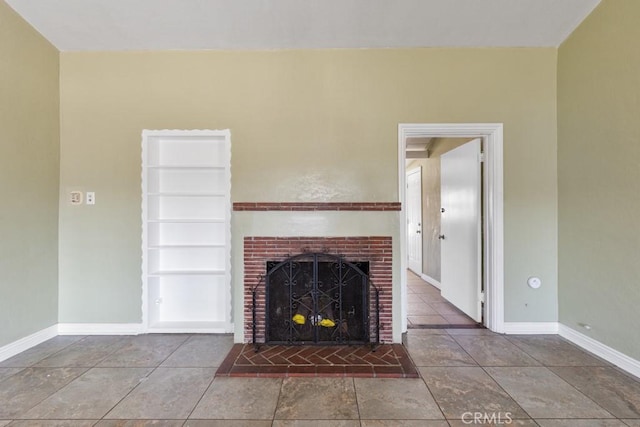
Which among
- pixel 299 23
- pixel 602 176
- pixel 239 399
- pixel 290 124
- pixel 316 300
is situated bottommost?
pixel 239 399

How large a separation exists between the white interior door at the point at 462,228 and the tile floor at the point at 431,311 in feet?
0.29

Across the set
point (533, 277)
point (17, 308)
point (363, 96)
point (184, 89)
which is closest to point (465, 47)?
point (363, 96)

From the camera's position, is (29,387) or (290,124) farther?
(290,124)

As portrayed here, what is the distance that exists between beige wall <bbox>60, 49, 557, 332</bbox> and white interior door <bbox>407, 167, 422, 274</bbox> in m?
2.53

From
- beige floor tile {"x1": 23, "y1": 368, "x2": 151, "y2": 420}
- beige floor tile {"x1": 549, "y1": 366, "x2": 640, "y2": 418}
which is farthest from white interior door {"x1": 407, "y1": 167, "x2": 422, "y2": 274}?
beige floor tile {"x1": 23, "y1": 368, "x2": 151, "y2": 420}

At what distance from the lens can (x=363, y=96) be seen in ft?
9.23

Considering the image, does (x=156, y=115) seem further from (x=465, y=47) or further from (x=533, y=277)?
(x=533, y=277)

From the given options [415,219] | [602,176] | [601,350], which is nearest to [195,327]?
[601,350]

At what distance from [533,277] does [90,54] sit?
4.78 meters

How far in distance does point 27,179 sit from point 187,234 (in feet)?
Answer: 4.42

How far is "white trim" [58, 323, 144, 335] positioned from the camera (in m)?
2.81

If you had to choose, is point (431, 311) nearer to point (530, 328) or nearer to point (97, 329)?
point (530, 328)

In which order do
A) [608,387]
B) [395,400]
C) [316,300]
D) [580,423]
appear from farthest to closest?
[316,300] → [608,387] → [395,400] → [580,423]

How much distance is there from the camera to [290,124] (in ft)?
9.21
